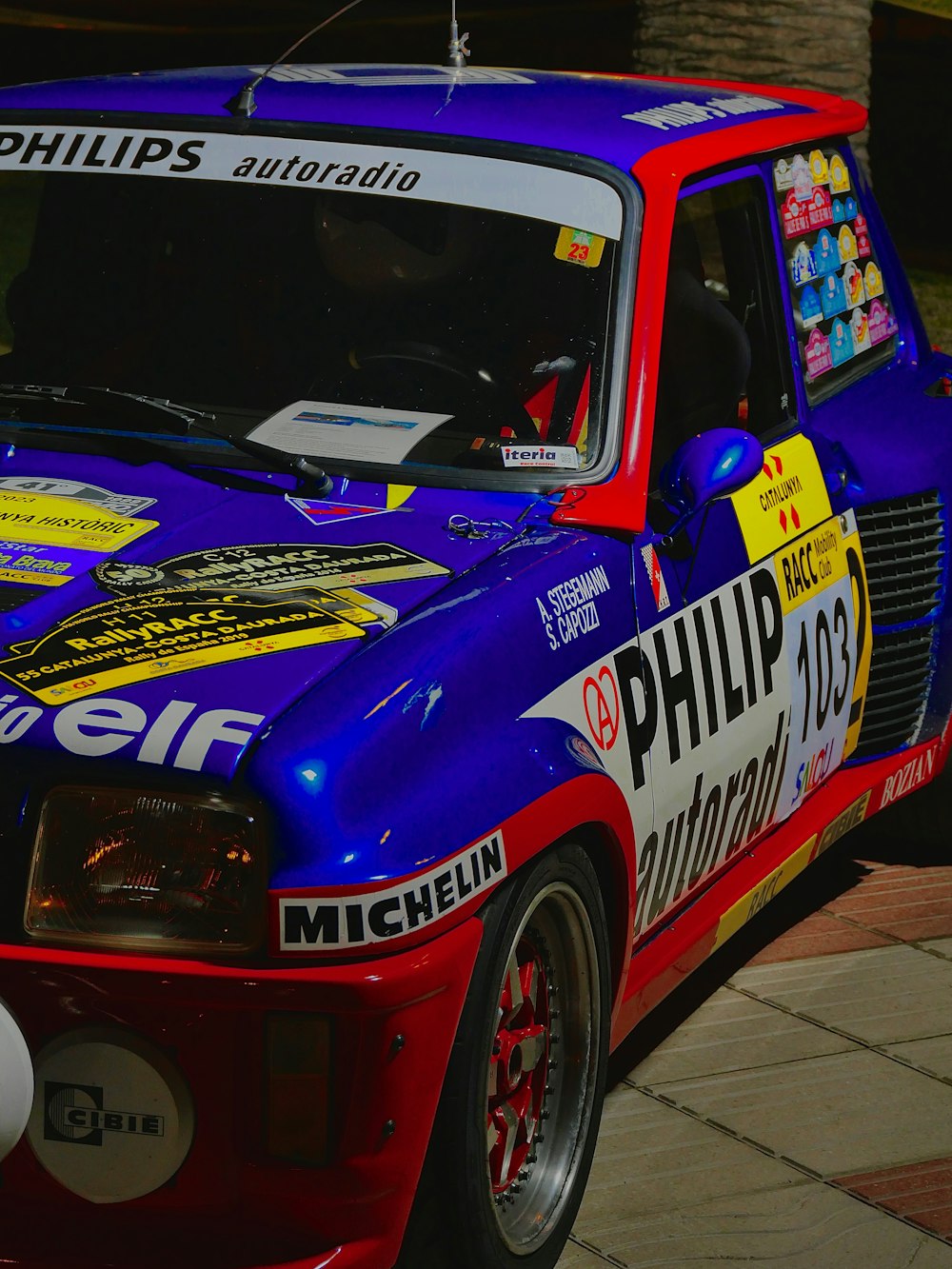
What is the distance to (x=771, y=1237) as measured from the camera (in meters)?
3.39

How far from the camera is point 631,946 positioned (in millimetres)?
3312

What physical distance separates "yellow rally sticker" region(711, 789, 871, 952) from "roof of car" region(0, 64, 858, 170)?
151 centimetres

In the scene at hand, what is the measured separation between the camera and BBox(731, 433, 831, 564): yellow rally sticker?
3.75 meters

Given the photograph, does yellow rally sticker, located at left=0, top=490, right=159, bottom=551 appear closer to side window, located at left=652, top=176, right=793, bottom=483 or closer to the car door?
the car door

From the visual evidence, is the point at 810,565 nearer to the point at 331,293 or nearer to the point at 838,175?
the point at 331,293

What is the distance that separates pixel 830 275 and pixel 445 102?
119cm

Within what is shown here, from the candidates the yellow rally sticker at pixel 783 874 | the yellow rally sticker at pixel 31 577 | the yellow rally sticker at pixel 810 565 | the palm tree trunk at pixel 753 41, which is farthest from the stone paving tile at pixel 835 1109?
the palm tree trunk at pixel 753 41

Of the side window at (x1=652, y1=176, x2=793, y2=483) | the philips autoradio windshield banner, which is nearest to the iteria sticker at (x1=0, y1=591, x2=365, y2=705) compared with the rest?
the side window at (x1=652, y1=176, x2=793, y2=483)

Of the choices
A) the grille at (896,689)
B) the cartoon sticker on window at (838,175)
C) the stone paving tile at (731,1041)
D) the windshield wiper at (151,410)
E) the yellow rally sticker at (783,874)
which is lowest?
the stone paving tile at (731,1041)

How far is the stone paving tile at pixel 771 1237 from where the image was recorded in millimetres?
3316

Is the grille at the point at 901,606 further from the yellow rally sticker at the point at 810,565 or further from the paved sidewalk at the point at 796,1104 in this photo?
the paved sidewalk at the point at 796,1104

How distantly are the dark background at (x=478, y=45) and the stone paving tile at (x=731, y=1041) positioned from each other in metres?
9.95

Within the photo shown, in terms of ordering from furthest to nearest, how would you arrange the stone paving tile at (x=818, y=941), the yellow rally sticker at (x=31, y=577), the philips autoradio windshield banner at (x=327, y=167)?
the stone paving tile at (x=818, y=941) < the philips autoradio windshield banner at (x=327, y=167) < the yellow rally sticker at (x=31, y=577)

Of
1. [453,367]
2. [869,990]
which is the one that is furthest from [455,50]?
[869,990]
